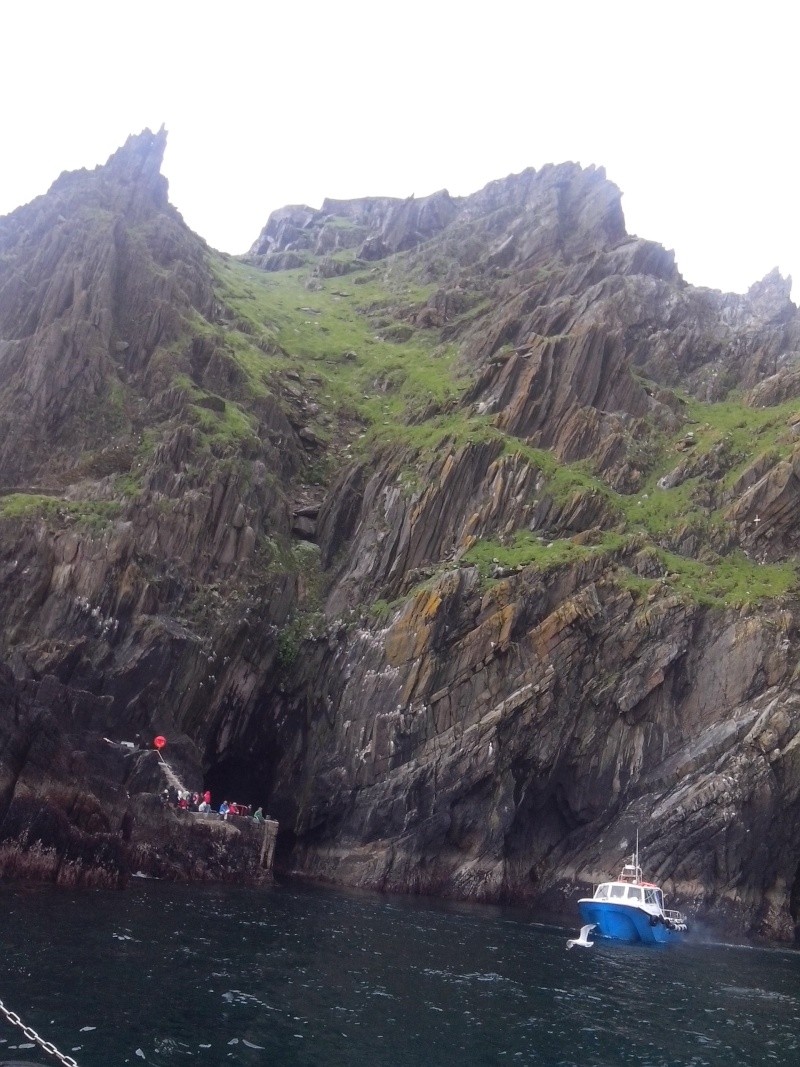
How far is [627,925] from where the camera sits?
53.4 meters

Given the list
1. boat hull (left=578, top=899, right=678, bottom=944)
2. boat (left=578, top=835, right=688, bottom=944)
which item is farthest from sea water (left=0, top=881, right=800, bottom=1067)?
boat (left=578, top=835, right=688, bottom=944)

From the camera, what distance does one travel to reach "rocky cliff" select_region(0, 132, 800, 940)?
62.8 meters

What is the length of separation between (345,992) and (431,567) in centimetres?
4740

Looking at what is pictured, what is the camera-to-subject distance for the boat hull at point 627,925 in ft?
174

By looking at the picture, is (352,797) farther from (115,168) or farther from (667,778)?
(115,168)

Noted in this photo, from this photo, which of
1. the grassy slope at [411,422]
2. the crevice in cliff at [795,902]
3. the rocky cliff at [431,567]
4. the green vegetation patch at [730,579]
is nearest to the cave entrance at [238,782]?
the rocky cliff at [431,567]

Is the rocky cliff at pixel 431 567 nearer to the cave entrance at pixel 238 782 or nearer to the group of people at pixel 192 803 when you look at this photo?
the cave entrance at pixel 238 782

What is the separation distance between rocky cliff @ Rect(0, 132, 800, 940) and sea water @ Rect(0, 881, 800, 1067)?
563 inches

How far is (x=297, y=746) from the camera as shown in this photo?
2825 inches

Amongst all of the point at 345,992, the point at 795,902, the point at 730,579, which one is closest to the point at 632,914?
the point at 795,902

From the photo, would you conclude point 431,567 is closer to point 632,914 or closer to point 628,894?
point 628,894

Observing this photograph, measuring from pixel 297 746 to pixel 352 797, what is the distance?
7.71m

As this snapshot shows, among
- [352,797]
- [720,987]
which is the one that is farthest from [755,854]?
[352,797]

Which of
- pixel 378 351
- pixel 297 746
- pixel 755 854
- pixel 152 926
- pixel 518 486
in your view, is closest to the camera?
pixel 152 926
